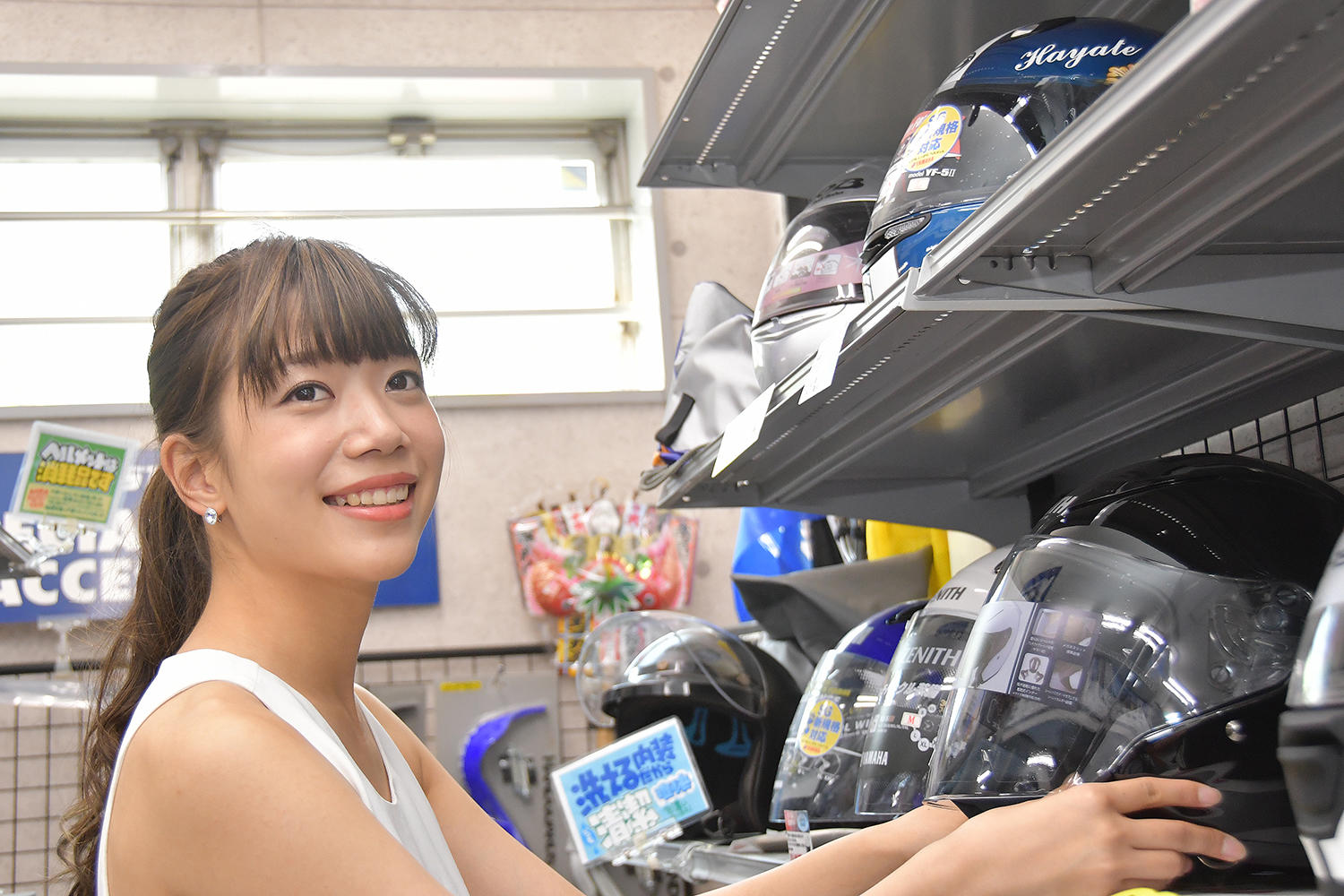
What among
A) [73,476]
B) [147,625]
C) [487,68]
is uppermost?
[487,68]

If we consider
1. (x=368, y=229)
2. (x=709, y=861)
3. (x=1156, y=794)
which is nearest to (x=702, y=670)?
(x=709, y=861)

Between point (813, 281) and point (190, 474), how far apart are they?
91 cm

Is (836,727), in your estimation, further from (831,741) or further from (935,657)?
(935,657)

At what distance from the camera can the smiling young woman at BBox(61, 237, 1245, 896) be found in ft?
3.60

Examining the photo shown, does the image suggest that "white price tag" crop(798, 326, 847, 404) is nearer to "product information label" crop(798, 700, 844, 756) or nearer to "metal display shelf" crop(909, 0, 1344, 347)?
"metal display shelf" crop(909, 0, 1344, 347)

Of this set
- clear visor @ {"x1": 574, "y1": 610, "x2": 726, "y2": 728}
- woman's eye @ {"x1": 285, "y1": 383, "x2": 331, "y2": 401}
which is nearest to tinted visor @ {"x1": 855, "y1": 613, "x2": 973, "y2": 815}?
woman's eye @ {"x1": 285, "y1": 383, "x2": 331, "y2": 401}

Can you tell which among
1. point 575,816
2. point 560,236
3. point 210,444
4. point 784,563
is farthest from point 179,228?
point 210,444

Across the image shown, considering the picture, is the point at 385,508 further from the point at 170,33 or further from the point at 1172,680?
the point at 170,33

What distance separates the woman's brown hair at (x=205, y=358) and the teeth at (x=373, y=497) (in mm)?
137

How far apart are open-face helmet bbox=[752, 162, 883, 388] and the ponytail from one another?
2.78 ft

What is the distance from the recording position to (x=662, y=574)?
18.1ft

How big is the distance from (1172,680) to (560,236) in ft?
17.8

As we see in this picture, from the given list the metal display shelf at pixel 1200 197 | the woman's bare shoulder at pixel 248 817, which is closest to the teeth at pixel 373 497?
the woman's bare shoulder at pixel 248 817

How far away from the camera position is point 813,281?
185cm
